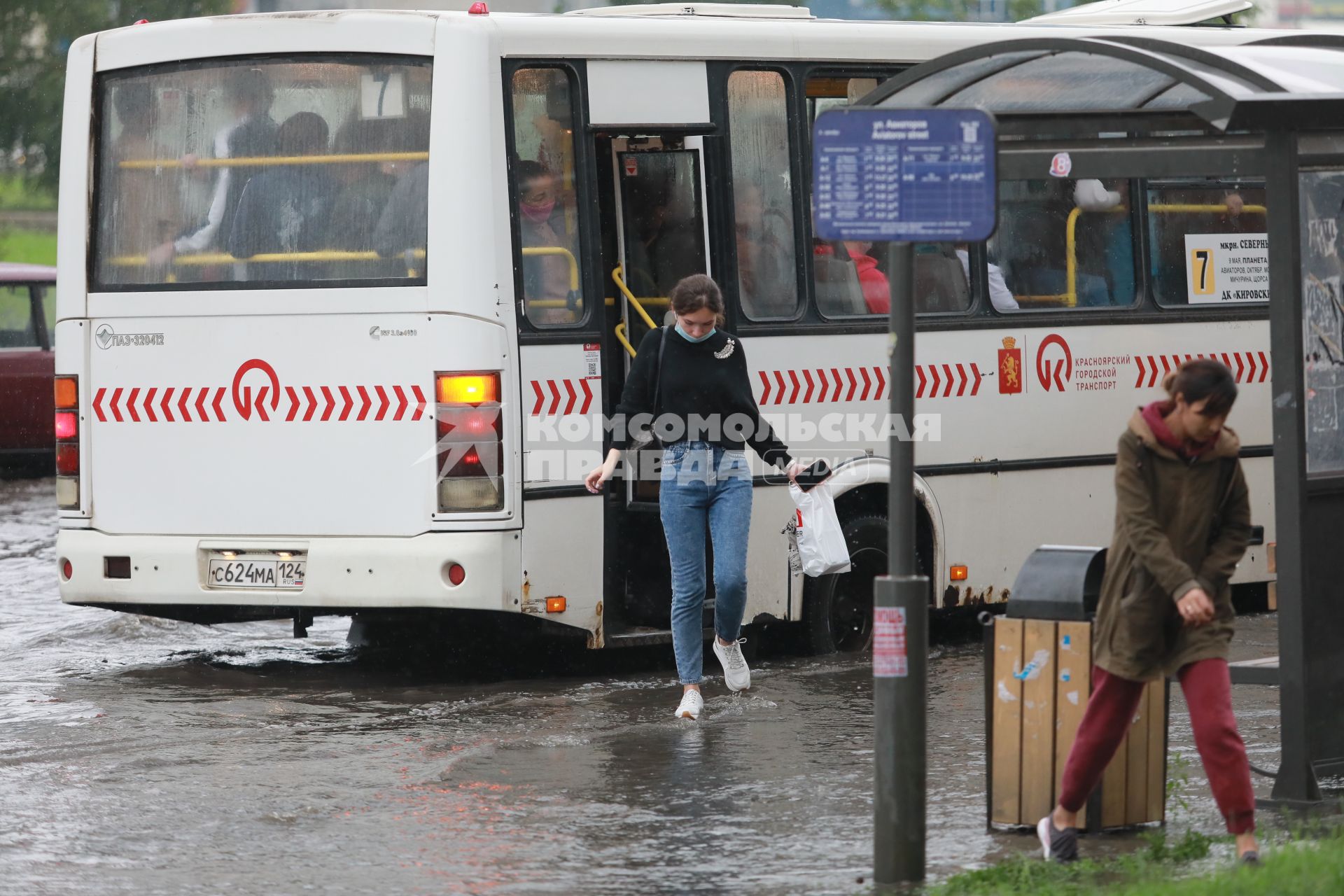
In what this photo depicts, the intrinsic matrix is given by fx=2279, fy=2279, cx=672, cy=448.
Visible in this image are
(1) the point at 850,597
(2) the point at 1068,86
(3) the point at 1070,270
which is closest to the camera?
(2) the point at 1068,86

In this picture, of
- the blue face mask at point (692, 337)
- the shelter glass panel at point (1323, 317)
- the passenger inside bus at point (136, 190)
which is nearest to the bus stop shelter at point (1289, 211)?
the shelter glass panel at point (1323, 317)

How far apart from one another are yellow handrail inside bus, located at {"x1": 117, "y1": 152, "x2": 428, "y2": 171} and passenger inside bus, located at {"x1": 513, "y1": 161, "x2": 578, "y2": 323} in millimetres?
502

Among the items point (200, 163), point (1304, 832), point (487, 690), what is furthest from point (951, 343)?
point (1304, 832)

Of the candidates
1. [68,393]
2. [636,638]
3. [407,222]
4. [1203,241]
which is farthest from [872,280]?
[68,393]

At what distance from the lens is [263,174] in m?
10.1

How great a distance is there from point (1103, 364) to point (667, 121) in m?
2.86

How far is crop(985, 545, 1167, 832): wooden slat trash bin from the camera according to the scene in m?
7.06

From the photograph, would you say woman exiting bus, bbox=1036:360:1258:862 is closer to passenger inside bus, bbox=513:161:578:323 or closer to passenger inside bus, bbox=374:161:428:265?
passenger inside bus, bbox=513:161:578:323

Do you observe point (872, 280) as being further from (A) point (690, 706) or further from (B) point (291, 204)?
(B) point (291, 204)

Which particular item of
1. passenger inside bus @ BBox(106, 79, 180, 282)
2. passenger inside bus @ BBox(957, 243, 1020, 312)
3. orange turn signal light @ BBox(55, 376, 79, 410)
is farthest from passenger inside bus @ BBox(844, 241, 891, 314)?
orange turn signal light @ BBox(55, 376, 79, 410)

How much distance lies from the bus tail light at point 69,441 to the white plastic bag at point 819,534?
3.32 meters

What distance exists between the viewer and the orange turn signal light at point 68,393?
34.3ft

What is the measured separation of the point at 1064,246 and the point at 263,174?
13.9 feet

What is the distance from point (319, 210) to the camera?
32.8 ft
